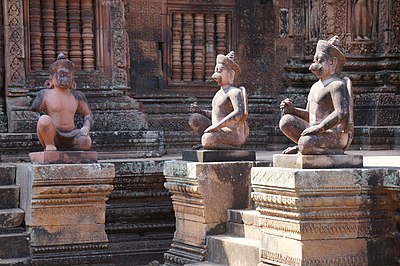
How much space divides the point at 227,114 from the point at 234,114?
0.25 m

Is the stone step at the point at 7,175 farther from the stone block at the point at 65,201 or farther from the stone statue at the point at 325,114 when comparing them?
the stone statue at the point at 325,114

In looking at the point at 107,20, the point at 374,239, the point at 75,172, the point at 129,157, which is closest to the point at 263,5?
the point at 107,20

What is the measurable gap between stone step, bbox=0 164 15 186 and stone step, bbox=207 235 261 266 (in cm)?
237

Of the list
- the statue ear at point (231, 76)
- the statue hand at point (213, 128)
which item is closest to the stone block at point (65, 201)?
the statue hand at point (213, 128)

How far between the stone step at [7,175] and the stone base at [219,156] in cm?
198

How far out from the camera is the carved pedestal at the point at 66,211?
8211 mm

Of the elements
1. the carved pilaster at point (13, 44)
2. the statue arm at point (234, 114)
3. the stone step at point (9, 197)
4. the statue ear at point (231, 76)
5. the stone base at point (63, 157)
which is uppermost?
the carved pilaster at point (13, 44)

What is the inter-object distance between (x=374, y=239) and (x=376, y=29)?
639 centimetres

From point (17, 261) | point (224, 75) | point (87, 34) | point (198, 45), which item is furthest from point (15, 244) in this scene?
point (198, 45)

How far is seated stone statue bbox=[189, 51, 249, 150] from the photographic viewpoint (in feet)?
26.4

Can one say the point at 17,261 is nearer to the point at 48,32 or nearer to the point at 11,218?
the point at 11,218

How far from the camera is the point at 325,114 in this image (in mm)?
6922

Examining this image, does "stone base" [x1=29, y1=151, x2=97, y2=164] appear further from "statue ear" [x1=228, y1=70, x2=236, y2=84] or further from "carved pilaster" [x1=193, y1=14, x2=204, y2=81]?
"carved pilaster" [x1=193, y1=14, x2=204, y2=81]

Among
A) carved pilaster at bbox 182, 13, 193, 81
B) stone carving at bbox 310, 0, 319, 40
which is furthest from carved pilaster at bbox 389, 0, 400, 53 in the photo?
carved pilaster at bbox 182, 13, 193, 81
